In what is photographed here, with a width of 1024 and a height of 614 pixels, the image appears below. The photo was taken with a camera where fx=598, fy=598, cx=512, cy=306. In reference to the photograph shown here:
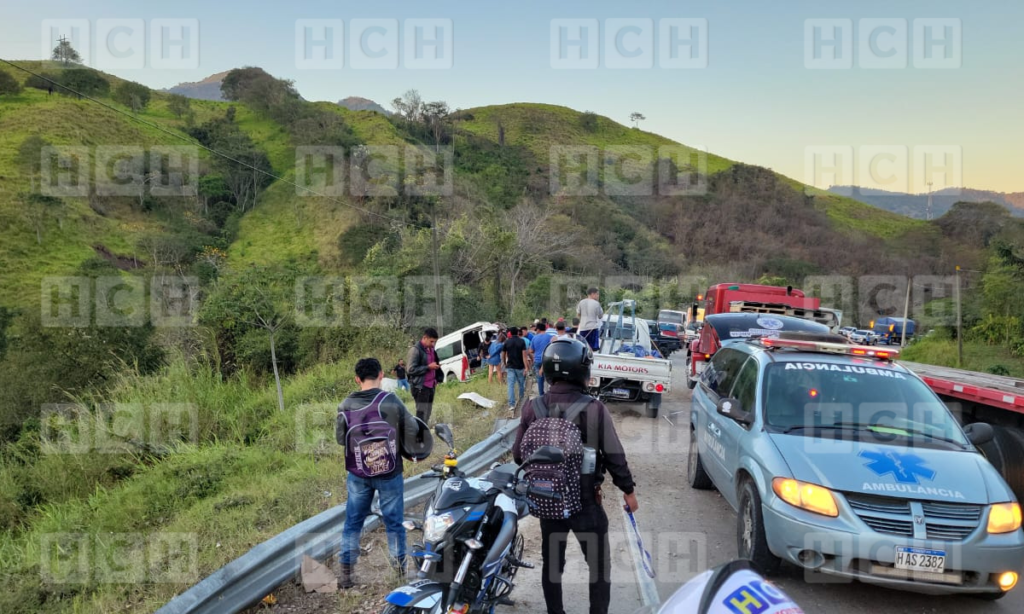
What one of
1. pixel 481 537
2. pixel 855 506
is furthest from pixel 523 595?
pixel 855 506

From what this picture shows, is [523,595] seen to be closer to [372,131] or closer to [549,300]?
[549,300]

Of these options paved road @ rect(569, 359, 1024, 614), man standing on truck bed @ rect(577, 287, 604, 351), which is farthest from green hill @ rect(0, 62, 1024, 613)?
man standing on truck bed @ rect(577, 287, 604, 351)

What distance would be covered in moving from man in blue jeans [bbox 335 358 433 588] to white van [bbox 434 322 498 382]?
1602 cm

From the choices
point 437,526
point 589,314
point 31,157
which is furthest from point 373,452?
point 31,157

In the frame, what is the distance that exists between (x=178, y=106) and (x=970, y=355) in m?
100

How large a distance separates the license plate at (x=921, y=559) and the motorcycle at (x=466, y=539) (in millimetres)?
2384

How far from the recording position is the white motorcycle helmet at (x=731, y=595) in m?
1.70

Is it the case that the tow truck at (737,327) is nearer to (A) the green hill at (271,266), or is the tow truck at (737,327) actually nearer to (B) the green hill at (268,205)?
(A) the green hill at (271,266)

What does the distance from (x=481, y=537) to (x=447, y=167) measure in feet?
249

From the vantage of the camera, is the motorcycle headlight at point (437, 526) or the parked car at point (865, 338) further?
the parked car at point (865, 338)

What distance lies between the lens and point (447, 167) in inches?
3012

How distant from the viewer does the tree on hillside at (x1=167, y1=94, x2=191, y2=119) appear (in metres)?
87.5

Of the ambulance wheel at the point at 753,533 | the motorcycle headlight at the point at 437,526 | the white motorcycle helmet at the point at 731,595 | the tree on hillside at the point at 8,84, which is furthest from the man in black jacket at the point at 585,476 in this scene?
the tree on hillside at the point at 8,84

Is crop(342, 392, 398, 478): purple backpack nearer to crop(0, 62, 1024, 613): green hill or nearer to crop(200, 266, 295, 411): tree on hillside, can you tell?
crop(0, 62, 1024, 613): green hill
